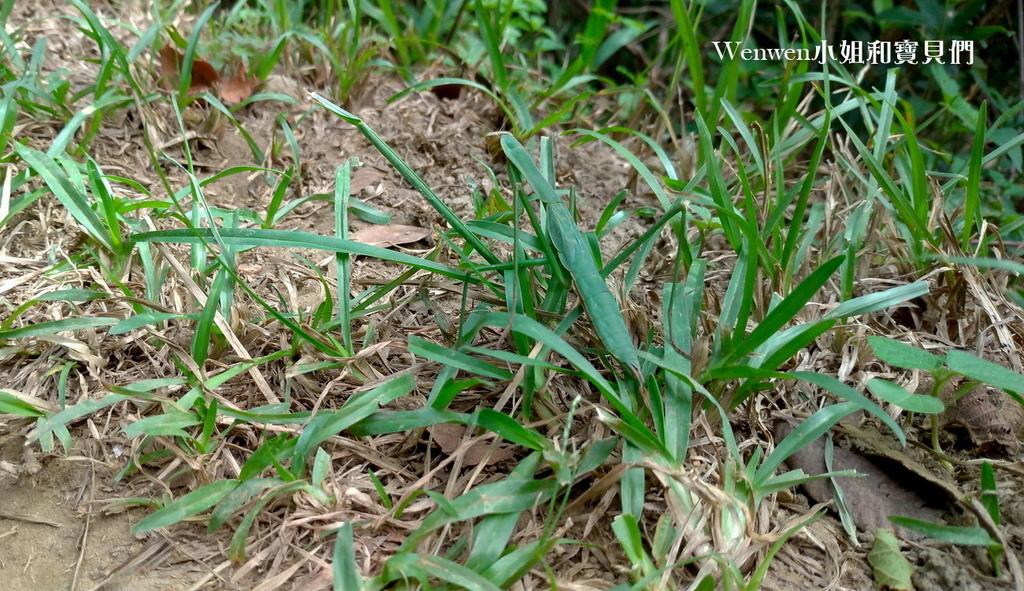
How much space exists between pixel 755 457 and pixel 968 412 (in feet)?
1.55

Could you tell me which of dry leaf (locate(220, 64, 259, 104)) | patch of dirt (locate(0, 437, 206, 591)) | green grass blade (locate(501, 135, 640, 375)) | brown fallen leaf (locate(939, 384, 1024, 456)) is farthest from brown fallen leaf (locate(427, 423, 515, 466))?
dry leaf (locate(220, 64, 259, 104))

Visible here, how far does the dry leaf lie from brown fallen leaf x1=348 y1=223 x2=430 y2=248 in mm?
646

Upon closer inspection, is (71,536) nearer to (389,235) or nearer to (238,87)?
(389,235)

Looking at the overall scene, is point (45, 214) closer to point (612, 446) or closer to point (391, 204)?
point (391, 204)

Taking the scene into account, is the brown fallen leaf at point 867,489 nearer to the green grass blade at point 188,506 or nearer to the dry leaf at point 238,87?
the green grass blade at point 188,506

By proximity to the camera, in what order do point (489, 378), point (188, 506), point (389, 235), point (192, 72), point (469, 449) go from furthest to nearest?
1. point (192, 72)
2. point (389, 235)
3. point (489, 378)
4. point (469, 449)
5. point (188, 506)

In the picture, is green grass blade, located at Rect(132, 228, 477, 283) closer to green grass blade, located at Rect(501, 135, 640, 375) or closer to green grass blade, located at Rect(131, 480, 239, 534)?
green grass blade, located at Rect(501, 135, 640, 375)

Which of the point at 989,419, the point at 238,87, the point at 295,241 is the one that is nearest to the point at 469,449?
the point at 295,241

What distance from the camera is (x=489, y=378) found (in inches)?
52.2

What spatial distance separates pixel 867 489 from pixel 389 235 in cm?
113

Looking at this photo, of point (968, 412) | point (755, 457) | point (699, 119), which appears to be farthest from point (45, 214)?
point (968, 412)

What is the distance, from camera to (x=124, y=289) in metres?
1.38

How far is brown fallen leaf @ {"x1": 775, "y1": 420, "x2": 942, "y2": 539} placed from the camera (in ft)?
3.97

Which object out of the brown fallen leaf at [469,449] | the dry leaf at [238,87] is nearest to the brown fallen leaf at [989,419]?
the brown fallen leaf at [469,449]
